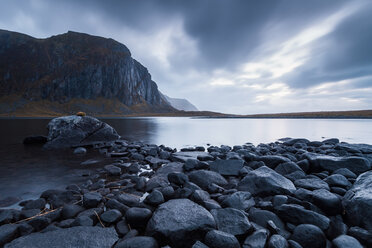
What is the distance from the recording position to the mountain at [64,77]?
14375 centimetres

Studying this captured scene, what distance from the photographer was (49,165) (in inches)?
378

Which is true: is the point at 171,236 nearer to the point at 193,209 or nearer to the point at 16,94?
the point at 193,209

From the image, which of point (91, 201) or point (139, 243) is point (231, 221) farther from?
point (91, 201)

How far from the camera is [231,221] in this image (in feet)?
12.3

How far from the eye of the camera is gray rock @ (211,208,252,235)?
3.52 meters

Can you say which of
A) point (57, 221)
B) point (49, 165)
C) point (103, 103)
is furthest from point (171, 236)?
point (103, 103)

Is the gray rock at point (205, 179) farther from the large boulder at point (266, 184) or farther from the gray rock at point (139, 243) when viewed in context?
the gray rock at point (139, 243)

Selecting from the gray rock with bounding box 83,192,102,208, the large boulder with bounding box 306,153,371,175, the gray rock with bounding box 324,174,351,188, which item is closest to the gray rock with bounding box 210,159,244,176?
the gray rock with bounding box 324,174,351,188

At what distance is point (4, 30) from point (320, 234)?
10727 inches

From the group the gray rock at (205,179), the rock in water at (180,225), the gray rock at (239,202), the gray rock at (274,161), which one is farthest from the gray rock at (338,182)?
the rock in water at (180,225)

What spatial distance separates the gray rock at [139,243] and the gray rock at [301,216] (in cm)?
298

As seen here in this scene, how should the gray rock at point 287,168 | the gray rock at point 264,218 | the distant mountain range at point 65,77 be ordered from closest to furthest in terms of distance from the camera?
1. the gray rock at point 264,218
2. the gray rock at point 287,168
3. the distant mountain range at point 65,77

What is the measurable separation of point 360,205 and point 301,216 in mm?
1367

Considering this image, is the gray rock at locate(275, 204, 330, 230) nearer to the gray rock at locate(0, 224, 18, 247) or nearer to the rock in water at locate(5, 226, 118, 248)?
the rock in water at locate(5, 226, 118, 248)
